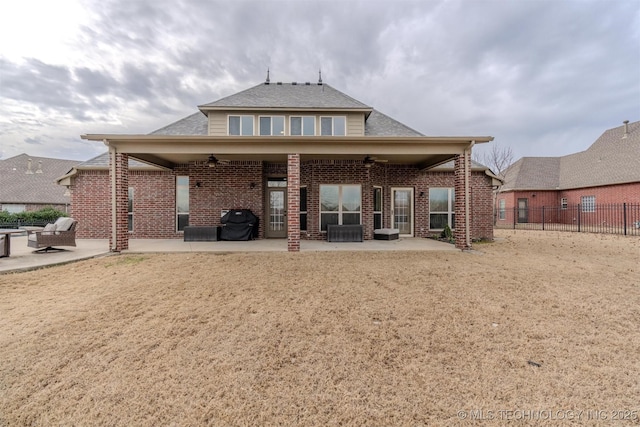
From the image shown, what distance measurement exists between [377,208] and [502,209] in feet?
57.8

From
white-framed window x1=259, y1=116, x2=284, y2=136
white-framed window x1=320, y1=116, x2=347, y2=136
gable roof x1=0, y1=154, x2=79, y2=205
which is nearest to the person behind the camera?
white-framed window x1=259, y1=116, x2=284, y2=136

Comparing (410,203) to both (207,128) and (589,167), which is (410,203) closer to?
(207,128)

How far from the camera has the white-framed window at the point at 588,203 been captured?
1914cm

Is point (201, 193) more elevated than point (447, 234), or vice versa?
point (201, 193)

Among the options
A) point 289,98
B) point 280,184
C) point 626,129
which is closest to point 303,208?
point 280,184

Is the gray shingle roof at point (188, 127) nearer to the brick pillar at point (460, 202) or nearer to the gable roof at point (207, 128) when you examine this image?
the gable roof at point (207, 128)

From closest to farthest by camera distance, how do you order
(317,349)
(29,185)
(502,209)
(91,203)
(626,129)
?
(317,349), (91,203), (626,129), (29,185), (502,209)

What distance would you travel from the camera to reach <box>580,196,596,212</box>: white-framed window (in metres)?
19.1

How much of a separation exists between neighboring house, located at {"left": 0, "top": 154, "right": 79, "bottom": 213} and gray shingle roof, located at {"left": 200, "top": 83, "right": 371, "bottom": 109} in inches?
711

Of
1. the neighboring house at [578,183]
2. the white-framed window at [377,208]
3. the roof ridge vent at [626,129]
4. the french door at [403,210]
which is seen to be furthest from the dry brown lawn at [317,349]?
the roof ridge vent at [626,129]

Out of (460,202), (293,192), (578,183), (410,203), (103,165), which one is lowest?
(460,202)

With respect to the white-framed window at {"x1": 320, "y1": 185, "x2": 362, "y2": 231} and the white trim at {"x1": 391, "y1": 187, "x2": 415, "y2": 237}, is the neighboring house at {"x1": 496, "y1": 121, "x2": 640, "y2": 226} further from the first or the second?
the white-framed window at {"x1": 320, "y1": 185, "x2": 362, "y2": 231}

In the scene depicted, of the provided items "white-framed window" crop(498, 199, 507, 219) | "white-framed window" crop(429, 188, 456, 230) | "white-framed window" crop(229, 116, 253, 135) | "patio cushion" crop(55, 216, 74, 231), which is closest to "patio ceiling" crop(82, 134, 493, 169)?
"patio cushion" crop(55, 216, 74, 231)

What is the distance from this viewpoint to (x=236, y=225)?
1027cm
